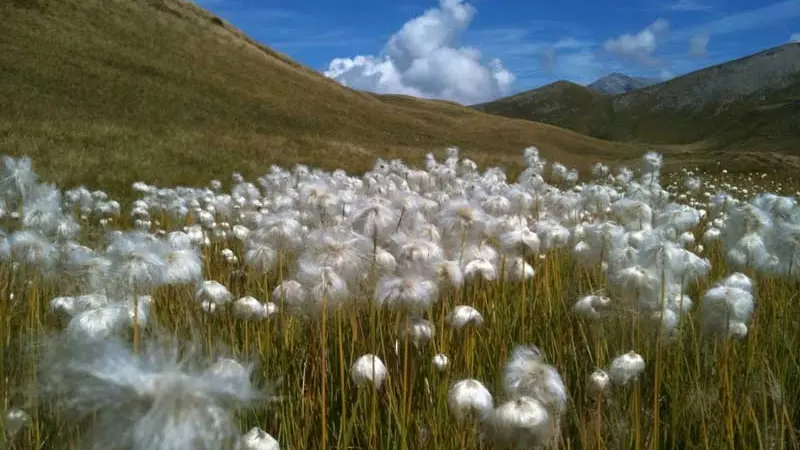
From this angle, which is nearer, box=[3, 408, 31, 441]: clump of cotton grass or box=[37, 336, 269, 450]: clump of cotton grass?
box=[37, 336, 269, 450]: clump of cotton grass

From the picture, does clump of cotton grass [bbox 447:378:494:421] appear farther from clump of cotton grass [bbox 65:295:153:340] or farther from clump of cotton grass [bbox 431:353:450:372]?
clump of cotton grass [bbox 65:295:153:340]

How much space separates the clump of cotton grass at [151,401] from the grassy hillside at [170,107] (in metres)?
12.6

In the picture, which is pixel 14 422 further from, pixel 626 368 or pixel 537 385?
pixel 626 368

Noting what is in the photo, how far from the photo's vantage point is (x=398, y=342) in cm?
299

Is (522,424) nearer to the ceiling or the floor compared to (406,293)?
nearer to the floor

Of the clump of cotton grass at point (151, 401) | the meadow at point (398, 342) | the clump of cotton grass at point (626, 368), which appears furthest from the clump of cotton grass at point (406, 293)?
the clump of cotton grass at point (151, 401)

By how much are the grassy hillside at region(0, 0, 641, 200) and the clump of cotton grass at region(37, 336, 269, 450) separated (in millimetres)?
12561

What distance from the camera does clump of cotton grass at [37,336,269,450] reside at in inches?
43.6

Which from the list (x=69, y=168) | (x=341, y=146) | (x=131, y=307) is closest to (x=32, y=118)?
(x=69, y=168)

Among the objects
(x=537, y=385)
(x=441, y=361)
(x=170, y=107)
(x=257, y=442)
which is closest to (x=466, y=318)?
(x=441, y=361)

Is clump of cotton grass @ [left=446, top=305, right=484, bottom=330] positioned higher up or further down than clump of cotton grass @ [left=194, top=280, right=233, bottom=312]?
further down

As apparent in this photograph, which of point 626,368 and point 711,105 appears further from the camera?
point 711,105

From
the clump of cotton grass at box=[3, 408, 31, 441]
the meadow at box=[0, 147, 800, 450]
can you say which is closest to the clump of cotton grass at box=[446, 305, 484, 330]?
the meadow at box=[0, 147, 800, 450]

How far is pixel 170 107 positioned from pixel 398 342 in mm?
30628
